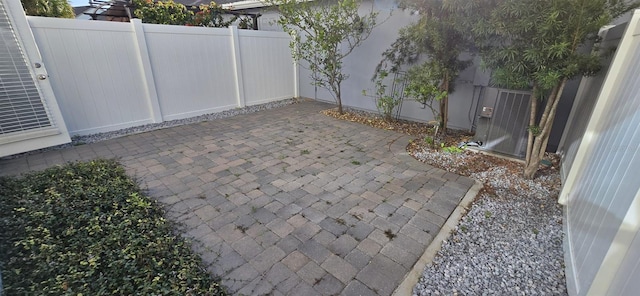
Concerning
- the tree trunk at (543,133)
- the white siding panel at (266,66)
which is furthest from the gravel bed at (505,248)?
the white siding panel at (266,66)

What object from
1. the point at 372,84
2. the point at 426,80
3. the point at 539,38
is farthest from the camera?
the point at 372,84

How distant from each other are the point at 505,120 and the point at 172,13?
6616 mm

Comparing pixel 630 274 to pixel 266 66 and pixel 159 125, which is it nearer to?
pixel 159 125

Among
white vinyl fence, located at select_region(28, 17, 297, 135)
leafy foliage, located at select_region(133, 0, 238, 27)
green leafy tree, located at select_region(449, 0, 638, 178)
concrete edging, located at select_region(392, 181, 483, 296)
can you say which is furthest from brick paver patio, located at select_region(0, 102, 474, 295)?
leafy foliage, located at select_region(133, 0, 238, 27)

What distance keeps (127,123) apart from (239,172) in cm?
303

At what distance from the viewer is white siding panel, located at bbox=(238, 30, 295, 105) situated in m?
6.46

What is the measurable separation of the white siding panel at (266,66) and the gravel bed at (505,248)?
5.52 meters

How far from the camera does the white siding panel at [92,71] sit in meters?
4.01

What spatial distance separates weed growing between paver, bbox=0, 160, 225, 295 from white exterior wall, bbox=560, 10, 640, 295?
7.23ft

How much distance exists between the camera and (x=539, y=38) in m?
2.63

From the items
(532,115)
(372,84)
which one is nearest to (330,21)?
(372,84)

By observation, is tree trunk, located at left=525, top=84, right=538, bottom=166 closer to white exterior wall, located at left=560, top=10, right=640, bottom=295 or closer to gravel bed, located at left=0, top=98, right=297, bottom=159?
white exterior wall, located at left=560, top=10, right=640, bottom=295

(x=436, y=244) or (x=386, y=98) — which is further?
(x=386, y=98)

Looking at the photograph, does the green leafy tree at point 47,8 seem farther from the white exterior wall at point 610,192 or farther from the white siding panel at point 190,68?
the white exterior wall at point 610,192
